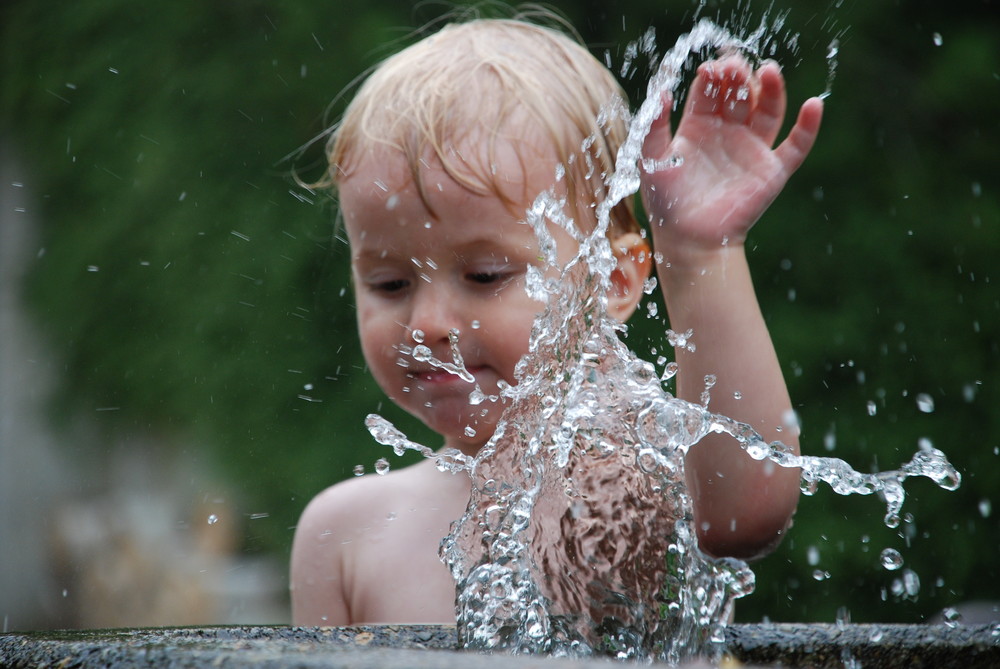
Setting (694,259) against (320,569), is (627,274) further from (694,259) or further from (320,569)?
(320,569)

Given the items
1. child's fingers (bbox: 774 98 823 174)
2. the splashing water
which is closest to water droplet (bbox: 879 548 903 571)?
the splashing water

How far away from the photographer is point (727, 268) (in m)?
1.57

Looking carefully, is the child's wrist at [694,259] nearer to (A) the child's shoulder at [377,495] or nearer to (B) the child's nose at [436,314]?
(B) the child's nose at [436,314]

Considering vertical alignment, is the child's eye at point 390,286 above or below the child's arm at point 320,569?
above

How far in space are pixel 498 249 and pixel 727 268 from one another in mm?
351

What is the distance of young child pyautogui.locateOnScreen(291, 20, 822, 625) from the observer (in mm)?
1570

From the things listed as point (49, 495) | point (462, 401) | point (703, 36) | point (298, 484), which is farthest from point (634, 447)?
point (49, 495)

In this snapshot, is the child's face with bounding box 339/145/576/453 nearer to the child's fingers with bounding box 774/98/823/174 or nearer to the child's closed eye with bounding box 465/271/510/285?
the child's closed eye with bounding box 465/271/510/285

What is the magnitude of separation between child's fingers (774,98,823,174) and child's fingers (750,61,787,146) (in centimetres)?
2

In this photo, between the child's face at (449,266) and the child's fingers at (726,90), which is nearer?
the child's fingers at (726,90)

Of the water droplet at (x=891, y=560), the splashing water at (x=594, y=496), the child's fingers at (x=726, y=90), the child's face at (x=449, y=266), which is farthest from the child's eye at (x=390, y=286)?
the water droplet at (x=891, y=560)

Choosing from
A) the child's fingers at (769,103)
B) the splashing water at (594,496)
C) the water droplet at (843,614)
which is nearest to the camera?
the splashing water at (594,496)

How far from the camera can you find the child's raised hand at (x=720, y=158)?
1567mm

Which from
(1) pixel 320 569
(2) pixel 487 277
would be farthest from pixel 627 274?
(1) pixel 320 569
